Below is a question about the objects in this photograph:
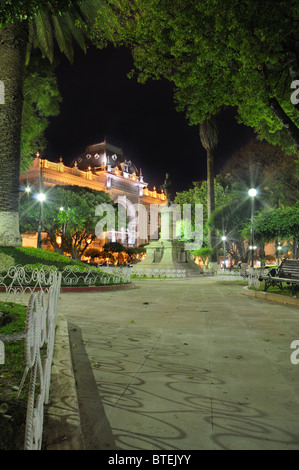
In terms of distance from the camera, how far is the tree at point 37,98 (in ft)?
71.8

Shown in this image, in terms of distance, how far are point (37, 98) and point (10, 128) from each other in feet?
31.5

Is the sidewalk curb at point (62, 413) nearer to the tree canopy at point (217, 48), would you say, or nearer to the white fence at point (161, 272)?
the tree canopy at point (217, 48)

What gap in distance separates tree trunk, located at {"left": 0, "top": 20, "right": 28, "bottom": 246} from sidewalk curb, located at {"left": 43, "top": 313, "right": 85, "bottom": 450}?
39.3 feet

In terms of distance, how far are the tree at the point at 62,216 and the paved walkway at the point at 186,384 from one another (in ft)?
104

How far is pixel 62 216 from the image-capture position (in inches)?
1492

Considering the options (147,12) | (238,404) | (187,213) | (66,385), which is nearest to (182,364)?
(238,404)

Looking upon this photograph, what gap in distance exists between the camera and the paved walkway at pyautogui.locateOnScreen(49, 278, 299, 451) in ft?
8.48

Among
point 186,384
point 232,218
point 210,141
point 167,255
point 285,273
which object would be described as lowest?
point 186,384

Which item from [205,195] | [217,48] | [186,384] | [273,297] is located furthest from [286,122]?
[205,195]

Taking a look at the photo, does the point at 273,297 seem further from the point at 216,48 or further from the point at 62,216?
the point at 62,216

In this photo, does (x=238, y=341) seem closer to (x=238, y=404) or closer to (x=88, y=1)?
(x=238, y=404)

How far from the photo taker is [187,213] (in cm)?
4925

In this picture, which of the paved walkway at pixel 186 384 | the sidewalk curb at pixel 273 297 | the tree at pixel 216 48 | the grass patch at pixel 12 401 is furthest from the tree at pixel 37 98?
the grass patch at pixel 12 401

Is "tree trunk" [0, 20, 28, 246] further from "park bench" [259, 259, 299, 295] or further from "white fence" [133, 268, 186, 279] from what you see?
"white fence" [133, 268, 186, 279]
